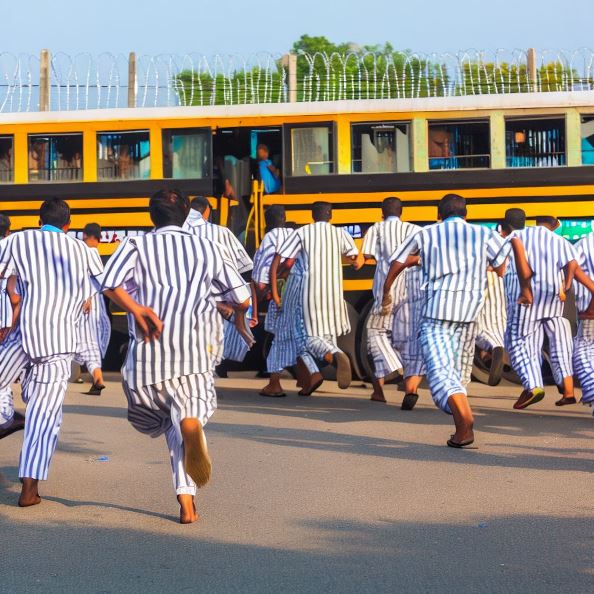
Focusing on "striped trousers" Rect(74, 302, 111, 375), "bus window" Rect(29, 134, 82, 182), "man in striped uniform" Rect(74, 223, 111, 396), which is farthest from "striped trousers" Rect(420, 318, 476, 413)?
"bus window" Rect(29, 134, 82, 182)

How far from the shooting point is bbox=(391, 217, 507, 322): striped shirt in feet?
30.2

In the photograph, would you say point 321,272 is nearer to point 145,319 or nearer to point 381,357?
point 381,357

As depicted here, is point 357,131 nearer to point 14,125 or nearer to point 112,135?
point 112,135

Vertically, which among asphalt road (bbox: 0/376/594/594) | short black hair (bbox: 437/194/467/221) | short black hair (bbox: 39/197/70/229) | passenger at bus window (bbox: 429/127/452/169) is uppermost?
passenger at bus window (bbox: 429/127/452/169)

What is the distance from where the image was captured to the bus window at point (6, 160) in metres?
15.2

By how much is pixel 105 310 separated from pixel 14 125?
9.02ft

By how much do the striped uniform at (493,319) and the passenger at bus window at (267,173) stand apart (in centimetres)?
287

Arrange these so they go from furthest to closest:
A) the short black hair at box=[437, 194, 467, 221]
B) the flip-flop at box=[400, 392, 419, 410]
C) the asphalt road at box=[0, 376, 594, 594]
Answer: the flip-flop at box=[400, 392, 419, 410], the short black hair at box=[437, 194, 467, 221], the asphalt road at box=[0, 376, 594, 594]

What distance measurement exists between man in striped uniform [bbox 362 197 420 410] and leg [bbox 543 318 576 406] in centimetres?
163

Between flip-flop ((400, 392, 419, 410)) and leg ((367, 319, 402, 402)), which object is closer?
flip-flop ((400, 392, 419, 410))

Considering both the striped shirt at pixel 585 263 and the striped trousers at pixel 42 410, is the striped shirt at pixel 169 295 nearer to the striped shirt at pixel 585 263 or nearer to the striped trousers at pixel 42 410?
the striped trousers at pixel 42 410

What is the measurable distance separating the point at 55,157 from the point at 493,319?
5.67 m

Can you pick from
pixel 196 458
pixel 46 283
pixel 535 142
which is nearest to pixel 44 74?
pixel 535 142

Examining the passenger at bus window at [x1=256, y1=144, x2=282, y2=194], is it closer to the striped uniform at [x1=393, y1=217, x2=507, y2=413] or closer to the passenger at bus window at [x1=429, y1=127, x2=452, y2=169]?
the passenger at bus window at [x1=429, y1=127, x2=452, y2=169]
